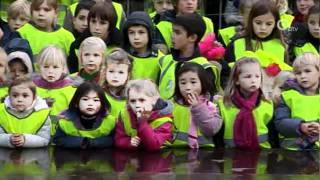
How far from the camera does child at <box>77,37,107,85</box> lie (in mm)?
7113

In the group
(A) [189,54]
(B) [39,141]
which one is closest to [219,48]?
(A) [189,54]

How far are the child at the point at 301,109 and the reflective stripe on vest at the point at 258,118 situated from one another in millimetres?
90

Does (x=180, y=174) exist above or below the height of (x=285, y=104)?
below

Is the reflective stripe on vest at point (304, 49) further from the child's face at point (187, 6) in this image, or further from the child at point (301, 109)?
the child's face at point (187, 6)

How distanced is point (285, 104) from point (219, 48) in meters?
1.03

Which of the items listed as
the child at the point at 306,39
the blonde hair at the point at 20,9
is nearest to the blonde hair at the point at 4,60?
the blonde hair at the point at 20,9

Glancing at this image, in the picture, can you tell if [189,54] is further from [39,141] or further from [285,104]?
[39,141]

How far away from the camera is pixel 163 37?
8117 millimetres

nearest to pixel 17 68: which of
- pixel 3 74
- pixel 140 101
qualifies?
pixel 3 74

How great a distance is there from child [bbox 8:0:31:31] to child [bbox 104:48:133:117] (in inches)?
65.0

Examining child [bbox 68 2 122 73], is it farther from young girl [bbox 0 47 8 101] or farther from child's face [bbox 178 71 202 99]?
child's face [bbox 178 71 202 99]

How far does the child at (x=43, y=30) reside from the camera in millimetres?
7832

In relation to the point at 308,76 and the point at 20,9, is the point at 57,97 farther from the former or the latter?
the point at 308,76

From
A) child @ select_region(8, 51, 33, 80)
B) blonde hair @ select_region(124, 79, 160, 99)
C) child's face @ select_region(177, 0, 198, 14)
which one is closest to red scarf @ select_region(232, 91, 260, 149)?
blonde hair @ select_region(124, 79, 160, 99)
